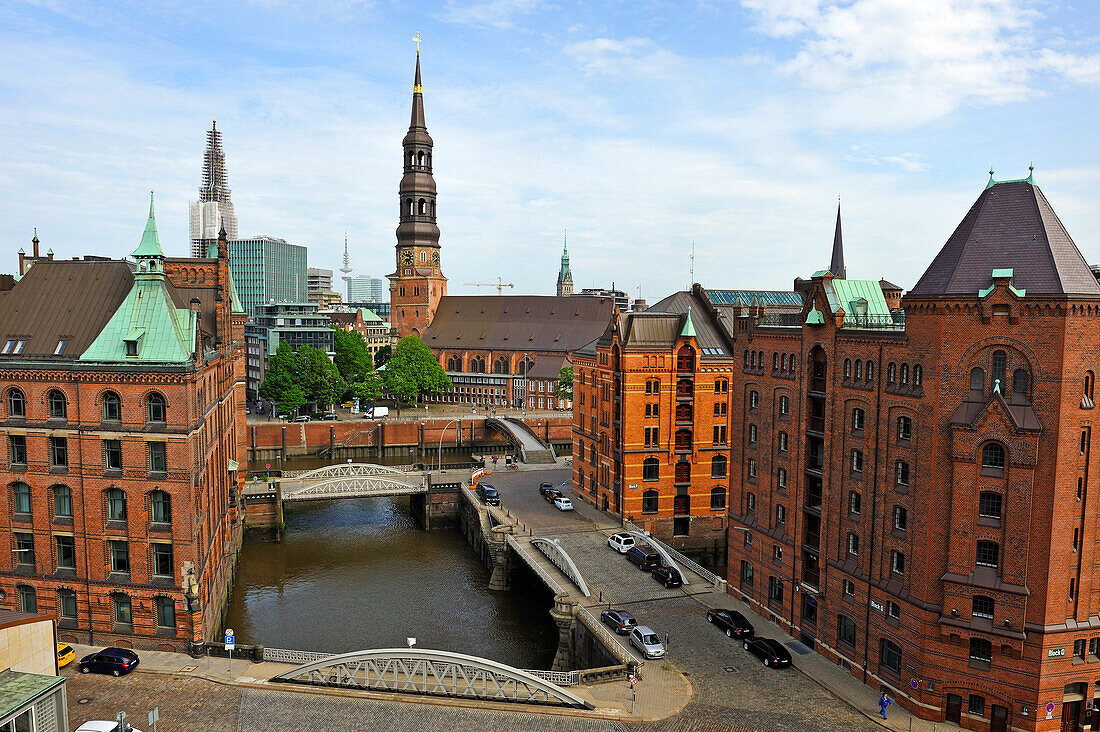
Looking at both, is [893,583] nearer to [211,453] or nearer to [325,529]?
[211,453]

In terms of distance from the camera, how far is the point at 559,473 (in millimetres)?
97188

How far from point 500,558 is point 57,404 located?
34.2 metres

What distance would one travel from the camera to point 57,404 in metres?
46.2

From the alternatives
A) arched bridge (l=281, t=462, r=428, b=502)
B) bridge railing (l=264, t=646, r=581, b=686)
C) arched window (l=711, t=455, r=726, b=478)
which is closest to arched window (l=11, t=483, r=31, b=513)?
bridge railing (l=264, t=646, r=581, b=686)

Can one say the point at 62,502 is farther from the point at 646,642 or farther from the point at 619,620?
the point at 646,642

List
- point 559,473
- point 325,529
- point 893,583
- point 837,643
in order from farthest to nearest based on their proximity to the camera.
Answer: point 559,473 < point 325,529 < point 837,643 < point 893,583

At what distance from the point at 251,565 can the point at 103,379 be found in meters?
31.4

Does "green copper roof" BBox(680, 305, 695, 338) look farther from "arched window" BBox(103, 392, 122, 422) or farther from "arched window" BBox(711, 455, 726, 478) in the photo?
"arched window" BBox(103, 392, 122, 422)

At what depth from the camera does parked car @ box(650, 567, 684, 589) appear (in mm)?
56438

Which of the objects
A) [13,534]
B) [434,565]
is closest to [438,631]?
[434,565]

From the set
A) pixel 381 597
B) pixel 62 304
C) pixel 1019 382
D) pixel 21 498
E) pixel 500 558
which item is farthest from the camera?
pixel 500 558

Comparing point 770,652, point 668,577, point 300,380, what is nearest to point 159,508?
point 668,577

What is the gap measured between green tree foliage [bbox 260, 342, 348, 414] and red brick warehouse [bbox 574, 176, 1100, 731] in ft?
308

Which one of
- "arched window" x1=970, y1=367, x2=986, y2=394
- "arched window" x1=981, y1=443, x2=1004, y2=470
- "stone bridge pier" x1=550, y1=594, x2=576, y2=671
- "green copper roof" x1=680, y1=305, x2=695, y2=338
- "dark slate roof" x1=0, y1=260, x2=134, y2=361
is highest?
"dark slate roof" x1=0, y1=260, x2=134, y2=361
